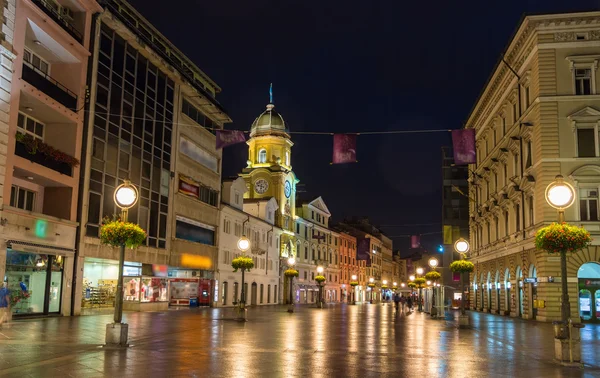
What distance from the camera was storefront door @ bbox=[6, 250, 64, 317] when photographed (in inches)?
1187

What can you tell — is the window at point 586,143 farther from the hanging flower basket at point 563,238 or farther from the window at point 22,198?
the window at point 22,198

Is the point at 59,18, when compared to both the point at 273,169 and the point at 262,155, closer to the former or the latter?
the point at 273,169

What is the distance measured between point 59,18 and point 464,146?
22394 mm

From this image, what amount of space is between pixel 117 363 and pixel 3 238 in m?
17.1

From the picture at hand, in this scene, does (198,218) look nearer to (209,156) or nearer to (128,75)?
(209,156)

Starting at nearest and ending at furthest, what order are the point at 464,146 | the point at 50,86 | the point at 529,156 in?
the point at 464,146 → the point at 50,86 → the point at 529,156

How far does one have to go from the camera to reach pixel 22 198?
32.7 meters

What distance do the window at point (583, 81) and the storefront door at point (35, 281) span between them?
1304 inches

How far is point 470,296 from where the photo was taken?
233 ft

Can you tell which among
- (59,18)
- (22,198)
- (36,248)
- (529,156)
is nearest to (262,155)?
(529,156)

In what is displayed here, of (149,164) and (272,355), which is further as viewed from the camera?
(149,164)

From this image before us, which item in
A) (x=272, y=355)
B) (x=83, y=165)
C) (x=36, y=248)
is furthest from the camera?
(x=83, y=165)

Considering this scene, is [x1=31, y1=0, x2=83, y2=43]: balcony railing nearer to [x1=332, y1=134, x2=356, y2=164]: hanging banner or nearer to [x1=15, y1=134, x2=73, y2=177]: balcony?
[x1=15, y1=134, x2=73, y2=177]: balcony

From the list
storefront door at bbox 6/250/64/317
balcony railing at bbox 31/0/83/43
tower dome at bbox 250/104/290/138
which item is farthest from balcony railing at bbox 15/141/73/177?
tower dome at bbox 250/104/290/138
